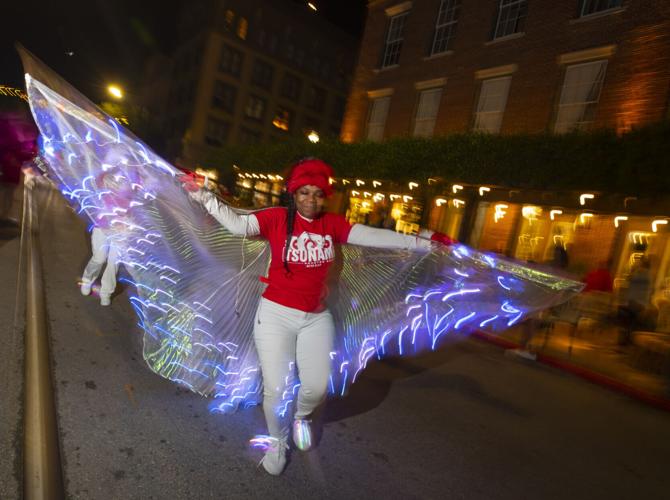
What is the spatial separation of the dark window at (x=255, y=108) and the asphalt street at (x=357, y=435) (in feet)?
119

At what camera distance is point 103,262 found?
5.55 metres

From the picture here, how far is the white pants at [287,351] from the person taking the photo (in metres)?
2.71

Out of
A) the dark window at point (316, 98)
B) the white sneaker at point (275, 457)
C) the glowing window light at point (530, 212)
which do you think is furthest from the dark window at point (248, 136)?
the white sneaker at point (275, 457)

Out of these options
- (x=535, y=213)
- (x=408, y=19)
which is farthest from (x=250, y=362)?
(x=408, y=19)

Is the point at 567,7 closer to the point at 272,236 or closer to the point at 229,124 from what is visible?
the point at 272,236

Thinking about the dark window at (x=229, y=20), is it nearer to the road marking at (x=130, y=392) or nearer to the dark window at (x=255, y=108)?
Answer: the dark window at (x=255, y=108)

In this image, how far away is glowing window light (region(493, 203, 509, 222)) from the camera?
41.5 ft

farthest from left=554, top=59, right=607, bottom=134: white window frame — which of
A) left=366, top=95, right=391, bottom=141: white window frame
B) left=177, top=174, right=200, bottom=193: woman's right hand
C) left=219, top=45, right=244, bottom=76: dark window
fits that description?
left=219, top=45, right=244, bottom=76: dark window

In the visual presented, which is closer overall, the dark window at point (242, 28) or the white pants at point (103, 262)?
the white pants at point (103, 262)

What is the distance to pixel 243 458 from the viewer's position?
290 centimetres

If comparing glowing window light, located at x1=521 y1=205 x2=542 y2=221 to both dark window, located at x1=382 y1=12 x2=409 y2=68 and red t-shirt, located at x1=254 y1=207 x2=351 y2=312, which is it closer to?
dark window, located at x1=382 y1=12 x2=409 y2=68

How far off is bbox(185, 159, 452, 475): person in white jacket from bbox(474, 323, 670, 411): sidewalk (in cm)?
530

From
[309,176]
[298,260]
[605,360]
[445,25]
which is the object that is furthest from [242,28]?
[298,260]

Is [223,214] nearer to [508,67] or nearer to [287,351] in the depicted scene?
[287,351]
